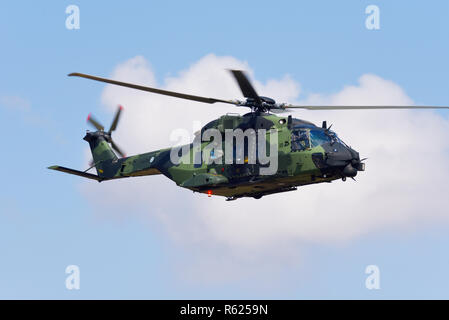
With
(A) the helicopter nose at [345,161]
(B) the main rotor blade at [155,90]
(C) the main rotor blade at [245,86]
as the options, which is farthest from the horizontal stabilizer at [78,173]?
(A) the helicopter nose at [345,161]

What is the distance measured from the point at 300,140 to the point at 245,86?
4036 mm

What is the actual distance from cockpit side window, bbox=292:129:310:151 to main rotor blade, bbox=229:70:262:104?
9.83 feet

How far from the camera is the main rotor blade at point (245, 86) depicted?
39156mm

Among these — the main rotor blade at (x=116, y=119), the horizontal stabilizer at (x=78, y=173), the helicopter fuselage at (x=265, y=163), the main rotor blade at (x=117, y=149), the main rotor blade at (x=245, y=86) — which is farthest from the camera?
the main rotor blade at (x=116, y=119)

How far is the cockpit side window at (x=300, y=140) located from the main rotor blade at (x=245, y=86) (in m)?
2.99

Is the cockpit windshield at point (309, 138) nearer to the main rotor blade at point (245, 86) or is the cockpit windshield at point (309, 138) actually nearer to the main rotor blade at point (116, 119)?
the main rotor blade at point (245, 86)

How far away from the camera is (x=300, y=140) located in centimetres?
3984

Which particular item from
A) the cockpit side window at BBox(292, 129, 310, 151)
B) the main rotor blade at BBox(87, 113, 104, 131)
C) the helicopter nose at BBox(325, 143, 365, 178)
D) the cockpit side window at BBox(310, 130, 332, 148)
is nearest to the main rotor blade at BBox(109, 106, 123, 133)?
the main rotor blade at BBox(87, 113, 104, 131)

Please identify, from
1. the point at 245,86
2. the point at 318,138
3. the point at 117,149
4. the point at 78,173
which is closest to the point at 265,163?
the point at 318,138

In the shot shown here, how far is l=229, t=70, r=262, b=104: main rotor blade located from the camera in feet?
128

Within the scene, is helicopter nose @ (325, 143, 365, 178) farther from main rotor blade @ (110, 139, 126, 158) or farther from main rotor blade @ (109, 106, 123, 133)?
main rotor blade @ (109, 106, 123, 133)

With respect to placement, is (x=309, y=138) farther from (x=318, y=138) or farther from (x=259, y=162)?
(x=259, y=162)

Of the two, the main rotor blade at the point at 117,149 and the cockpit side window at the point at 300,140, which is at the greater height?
the main rotor blade at the point at 117,149

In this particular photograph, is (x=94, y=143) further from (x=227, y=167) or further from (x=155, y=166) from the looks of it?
(x=227, y=167)
